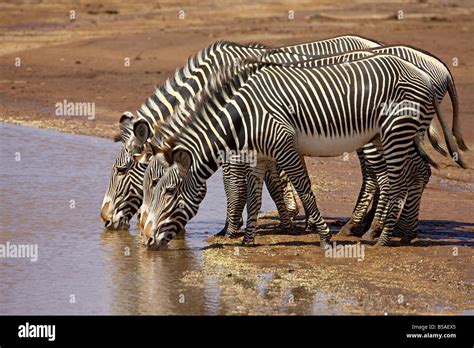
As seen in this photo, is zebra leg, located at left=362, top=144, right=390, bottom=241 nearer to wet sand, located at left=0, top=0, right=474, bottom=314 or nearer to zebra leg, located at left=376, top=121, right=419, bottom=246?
zebra leg, located at left=376, top=121, right=419, bottom=246

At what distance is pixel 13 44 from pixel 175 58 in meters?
5.20

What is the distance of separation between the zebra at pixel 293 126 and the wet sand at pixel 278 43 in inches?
22.9

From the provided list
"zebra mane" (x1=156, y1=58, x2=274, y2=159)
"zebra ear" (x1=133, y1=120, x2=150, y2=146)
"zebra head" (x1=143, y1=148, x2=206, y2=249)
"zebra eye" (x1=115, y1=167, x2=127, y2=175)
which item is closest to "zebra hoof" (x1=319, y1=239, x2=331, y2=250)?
"zebra head" (x1=143, y1=148, x2=206, y2=249)

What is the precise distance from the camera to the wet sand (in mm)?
8820

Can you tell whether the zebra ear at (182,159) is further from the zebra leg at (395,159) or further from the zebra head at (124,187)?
the zebra leg at (395,159)

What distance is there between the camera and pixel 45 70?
23.6 m

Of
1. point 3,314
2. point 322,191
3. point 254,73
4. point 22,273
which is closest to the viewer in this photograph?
point 3,314

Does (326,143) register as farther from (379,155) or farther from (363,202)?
(363,202)

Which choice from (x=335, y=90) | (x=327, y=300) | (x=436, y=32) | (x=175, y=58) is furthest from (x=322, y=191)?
(x=436, y=32)

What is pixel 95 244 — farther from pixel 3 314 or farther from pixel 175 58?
pixel 175 58

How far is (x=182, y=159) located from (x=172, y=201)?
1.32 feet

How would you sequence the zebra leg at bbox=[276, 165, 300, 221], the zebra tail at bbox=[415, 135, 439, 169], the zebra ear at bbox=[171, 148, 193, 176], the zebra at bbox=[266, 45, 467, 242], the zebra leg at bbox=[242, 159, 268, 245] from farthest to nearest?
1. the zebra leg at bbox=[276, 165, 300, 221]
2. the zebra at bbox=[266, 45, 467, 242]
3. the zebra tail at bbox=[415, 135, 439, 169]
4. the zebra leg at bbox=[242, 159, 268, 245]
5. the zebra ear at bbox=[171, 148, 193, 176]

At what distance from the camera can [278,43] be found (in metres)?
25.8
